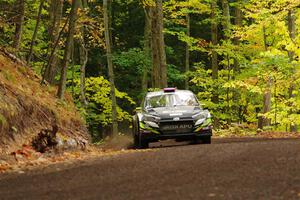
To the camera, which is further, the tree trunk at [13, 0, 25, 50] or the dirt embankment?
the tree trunk at [13, 0, 25, 50]

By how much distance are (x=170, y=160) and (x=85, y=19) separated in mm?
11143

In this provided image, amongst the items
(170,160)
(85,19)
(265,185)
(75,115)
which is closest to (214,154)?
(170,160)

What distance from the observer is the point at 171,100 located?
51.7 ft

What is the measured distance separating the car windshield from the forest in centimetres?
317

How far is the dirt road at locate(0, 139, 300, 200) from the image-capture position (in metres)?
5.80

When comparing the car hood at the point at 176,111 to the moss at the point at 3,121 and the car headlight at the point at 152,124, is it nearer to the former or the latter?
the car headlight at the point at 152,124

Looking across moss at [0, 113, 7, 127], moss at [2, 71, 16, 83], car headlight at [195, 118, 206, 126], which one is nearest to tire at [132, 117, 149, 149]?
car headlight at [195, 118, 206, 126]

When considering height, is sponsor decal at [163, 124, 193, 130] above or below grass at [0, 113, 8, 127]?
below

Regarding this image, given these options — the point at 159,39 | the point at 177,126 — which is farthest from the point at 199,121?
the point at 159,39

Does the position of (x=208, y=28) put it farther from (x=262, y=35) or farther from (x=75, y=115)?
(x=75, y=115)

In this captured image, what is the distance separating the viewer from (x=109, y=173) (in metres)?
7.92

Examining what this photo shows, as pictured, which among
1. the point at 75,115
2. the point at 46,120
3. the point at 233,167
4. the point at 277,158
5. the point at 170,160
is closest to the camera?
the point at 233,167

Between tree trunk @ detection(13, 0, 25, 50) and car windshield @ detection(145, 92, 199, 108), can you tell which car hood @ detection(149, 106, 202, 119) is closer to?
car windshield @ detection(145, 92, 199, 108)

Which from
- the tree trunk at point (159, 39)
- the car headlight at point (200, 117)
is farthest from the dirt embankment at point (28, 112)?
the tree trunk at point (159, 39)
